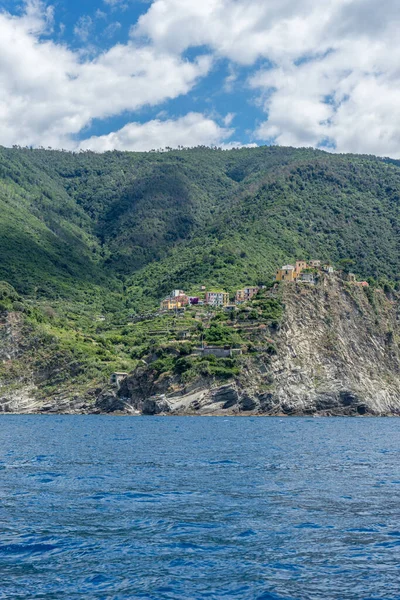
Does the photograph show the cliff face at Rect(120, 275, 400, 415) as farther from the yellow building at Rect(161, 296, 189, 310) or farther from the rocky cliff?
the yellow building at Rect(161, 296, 189, 310)

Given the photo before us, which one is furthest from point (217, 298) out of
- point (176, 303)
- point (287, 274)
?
point (287, 274)

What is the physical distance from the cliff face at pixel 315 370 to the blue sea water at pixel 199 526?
68028 millimetres

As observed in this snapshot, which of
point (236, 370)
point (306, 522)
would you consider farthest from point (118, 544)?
point (236, 370)

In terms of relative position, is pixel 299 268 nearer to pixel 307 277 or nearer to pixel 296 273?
pixel 296 273

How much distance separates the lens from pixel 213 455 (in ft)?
167

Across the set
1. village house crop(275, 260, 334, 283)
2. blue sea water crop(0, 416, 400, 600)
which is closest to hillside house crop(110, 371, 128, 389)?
village house crop(275, 260, 334, 283)

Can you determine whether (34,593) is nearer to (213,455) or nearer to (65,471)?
(65,471)

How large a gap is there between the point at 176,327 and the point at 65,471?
114 m

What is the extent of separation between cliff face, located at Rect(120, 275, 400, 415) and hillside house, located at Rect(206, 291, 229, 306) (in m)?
34.5

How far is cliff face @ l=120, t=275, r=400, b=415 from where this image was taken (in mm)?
118750

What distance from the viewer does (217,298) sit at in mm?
176875

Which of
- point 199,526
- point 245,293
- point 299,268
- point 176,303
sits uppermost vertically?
point 299,268

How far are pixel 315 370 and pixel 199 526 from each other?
104m

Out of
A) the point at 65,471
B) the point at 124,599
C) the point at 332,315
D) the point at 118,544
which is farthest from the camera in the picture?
the point at 332,315
